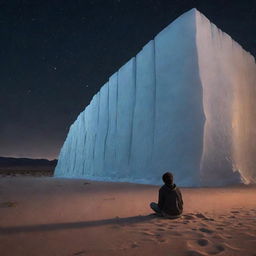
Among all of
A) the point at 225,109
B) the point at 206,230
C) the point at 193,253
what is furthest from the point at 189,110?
the point at 193,253

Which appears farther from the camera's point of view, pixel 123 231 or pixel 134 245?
pixel 123 231

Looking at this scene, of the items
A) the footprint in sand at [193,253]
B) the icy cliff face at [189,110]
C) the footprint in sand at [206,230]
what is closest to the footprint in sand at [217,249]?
the footprint in sand at [193,253]

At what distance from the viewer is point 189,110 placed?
1169 cm

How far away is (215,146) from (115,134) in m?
8.34

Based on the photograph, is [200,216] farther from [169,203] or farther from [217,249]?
[217,249]

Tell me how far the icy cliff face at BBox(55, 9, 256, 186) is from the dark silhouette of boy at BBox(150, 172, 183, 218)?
623 cm

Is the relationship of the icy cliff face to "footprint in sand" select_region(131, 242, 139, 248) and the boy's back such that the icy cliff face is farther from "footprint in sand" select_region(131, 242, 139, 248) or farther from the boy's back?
"footprint in sand" select_region(131, 242, 139, 248)

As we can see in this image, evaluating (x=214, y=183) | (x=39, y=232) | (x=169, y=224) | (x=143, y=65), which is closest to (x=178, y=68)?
(x=143, y=65)

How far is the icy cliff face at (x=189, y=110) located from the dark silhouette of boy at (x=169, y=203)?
6.23 meters

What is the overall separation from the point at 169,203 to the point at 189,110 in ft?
25.6

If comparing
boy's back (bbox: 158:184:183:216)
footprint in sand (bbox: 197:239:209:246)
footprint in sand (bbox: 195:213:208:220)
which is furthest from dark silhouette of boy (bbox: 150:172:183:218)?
footprint in sand (bbox: 197:239:209:246)

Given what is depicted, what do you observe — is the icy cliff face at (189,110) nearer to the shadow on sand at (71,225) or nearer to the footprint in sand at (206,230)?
the shadow on sand at (71,225)

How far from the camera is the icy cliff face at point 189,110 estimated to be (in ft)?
36.9

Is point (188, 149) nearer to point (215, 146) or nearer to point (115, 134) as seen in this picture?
point (215, 146)
